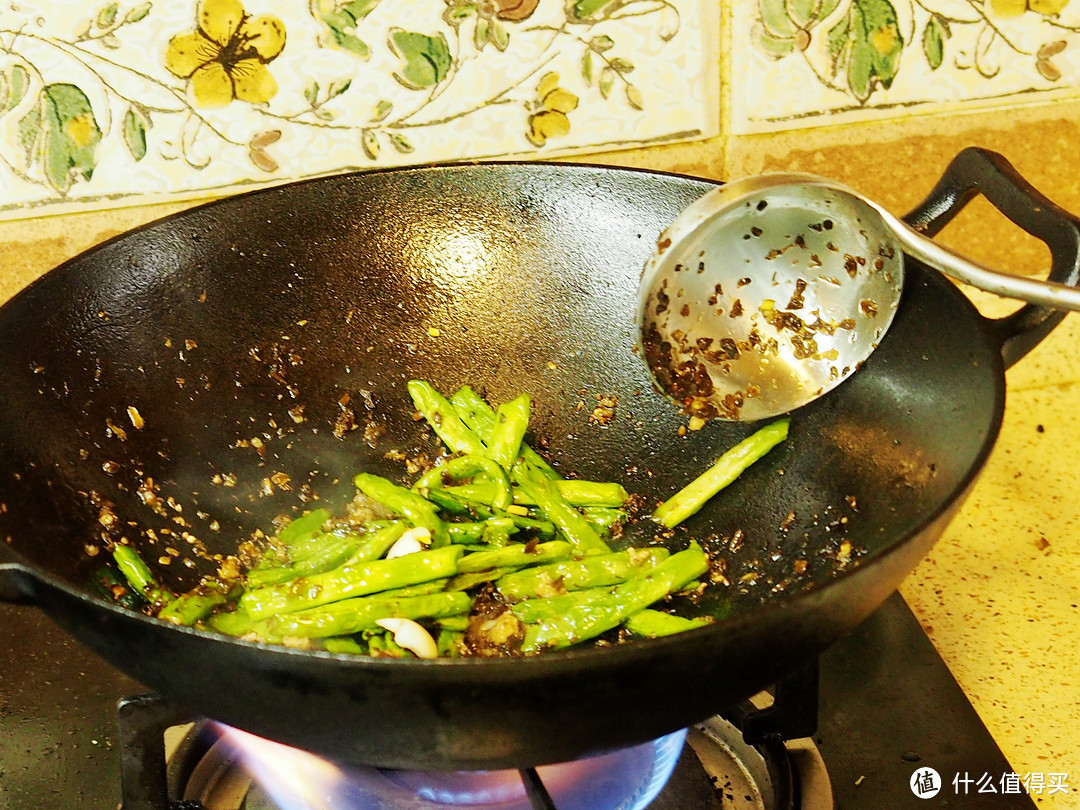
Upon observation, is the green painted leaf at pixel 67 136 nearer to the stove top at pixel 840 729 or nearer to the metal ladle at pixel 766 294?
the stove top at pixel 840 729

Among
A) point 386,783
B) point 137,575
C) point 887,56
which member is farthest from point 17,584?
point 887,56

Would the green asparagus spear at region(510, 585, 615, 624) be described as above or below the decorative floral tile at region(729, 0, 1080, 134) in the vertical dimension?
below

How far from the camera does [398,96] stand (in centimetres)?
107

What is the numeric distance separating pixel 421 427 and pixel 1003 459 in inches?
27.4

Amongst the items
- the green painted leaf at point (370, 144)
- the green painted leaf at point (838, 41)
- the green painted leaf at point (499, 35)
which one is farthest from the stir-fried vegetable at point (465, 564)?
the green painted leaf at point (838, 41)

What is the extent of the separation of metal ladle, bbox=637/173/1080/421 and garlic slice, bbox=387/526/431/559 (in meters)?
0.25

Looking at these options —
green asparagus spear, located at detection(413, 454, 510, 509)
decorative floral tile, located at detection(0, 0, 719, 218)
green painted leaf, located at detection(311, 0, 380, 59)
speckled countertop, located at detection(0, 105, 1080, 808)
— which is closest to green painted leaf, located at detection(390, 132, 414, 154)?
decorative floral tile, located at detection(0, 0, 719, 218)

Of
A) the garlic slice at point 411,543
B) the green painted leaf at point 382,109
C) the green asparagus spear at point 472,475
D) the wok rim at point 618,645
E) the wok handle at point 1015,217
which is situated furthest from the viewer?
the green painted leaf at point 382,109

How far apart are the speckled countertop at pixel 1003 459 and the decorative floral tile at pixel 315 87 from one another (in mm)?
53

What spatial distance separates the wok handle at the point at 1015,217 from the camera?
Result: 2.43ft

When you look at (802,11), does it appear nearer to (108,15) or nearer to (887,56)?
(887,56)

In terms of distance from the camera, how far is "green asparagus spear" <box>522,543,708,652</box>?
0.82 meters

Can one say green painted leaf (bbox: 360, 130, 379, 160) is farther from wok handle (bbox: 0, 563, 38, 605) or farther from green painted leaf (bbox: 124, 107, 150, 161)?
wok handle (bbox: 0, 563, 38, 605)

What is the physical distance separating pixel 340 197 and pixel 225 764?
0.54 metres
